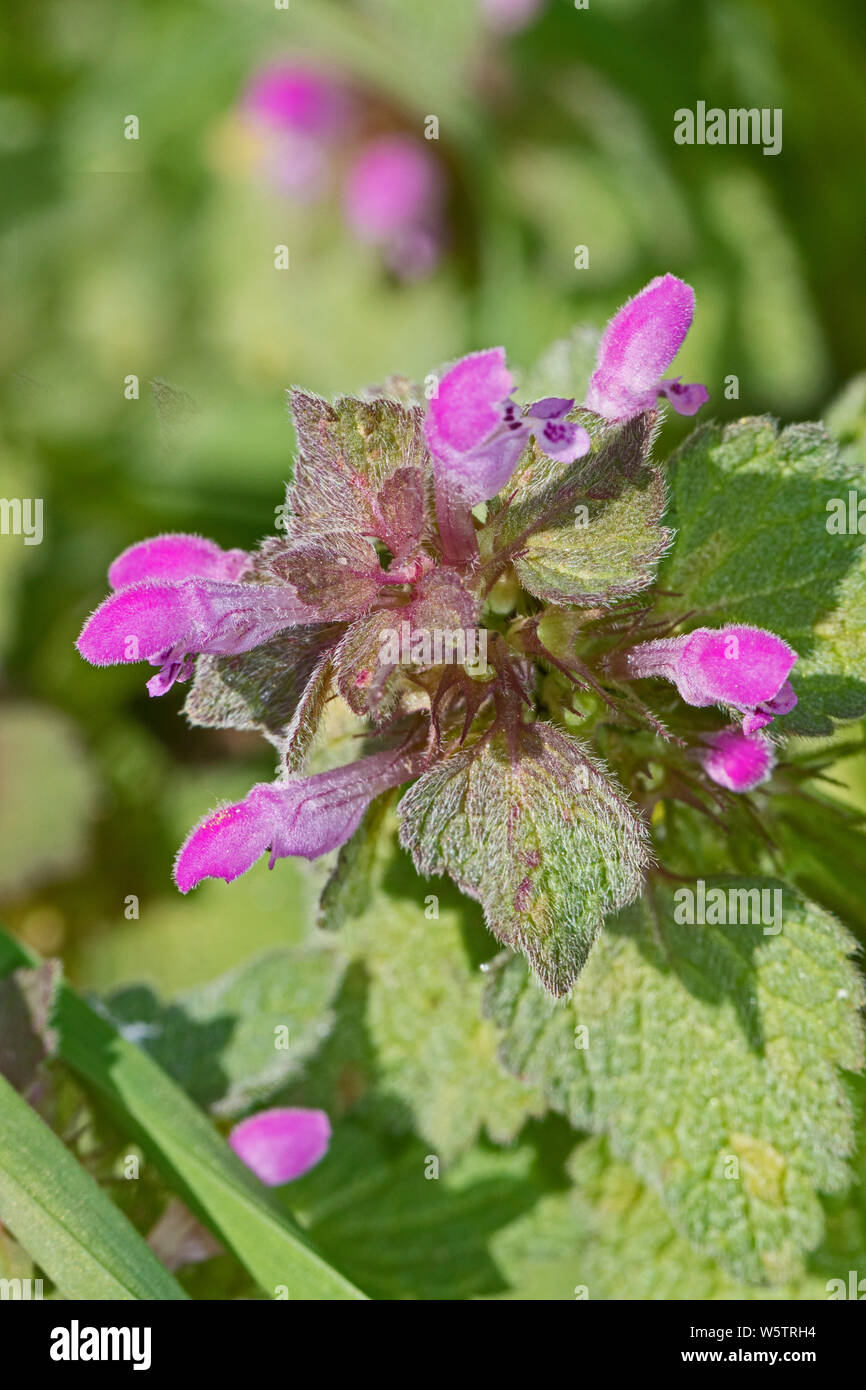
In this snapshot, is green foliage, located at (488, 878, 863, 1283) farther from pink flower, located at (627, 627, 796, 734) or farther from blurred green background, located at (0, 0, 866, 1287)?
blurred green background, located at (0, 0, 866, 1287)

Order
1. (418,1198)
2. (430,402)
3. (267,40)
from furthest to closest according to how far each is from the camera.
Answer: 1. (267,40)
2. (418,1198)
3. (430,402)

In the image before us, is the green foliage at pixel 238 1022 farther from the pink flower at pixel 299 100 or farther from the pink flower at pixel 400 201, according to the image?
the pink flower at pixel 299 100

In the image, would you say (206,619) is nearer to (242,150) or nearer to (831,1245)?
(831,1245)

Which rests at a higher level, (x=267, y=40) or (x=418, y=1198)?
(x=267, y=40)

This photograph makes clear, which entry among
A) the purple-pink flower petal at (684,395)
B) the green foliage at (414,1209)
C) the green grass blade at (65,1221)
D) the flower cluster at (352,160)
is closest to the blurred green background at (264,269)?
the flower cluster at (352,160)

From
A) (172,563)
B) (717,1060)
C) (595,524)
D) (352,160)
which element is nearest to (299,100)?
(352,160)
